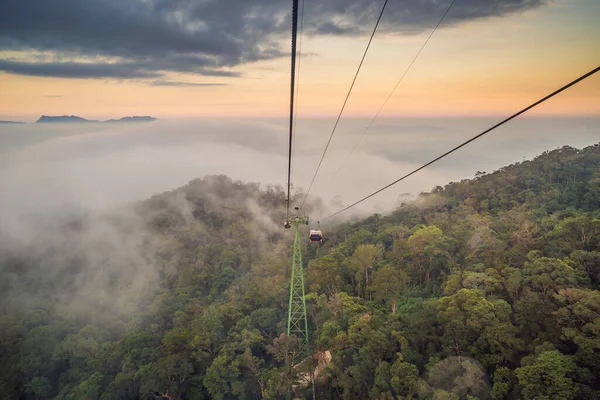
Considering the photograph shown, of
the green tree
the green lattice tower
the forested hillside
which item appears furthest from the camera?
the green lattice tower

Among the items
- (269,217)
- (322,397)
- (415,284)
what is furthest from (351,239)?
(269,217)

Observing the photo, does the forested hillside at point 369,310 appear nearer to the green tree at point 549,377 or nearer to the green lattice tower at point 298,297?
the green tree at point 549,377


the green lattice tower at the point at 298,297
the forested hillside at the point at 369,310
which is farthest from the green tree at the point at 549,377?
the green lattice tower at the point at 298,297

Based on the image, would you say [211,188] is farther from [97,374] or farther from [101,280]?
[97,374]

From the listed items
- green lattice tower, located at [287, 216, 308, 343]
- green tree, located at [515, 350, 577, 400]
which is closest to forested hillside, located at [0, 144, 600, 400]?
green tree, located at [515, 350, 577, 400]

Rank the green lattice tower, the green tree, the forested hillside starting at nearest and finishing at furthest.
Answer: the green tree < the forested hillside < the green lattice tower

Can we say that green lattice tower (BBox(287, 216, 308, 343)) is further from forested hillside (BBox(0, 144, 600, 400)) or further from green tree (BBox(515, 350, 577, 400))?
green tree (BBox(515, 350, 577, 400))

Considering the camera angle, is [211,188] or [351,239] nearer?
[351,239]

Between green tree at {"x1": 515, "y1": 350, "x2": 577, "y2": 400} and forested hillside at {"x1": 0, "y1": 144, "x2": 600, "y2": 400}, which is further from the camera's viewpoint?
forested hillside at {"x1": 0, "y1": 144, "x2": 600, "y2": 400}
